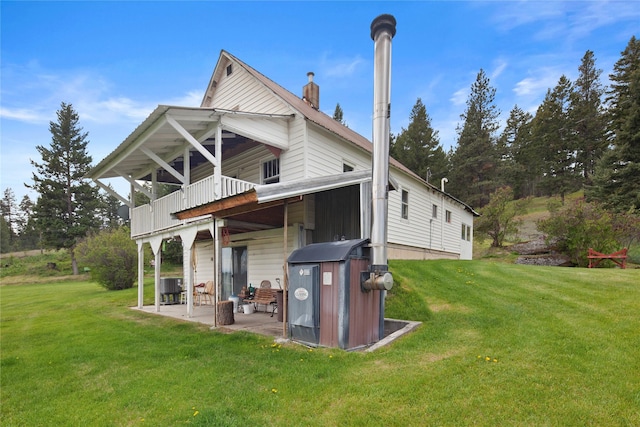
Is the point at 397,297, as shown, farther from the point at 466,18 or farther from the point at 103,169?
the point at 103,169

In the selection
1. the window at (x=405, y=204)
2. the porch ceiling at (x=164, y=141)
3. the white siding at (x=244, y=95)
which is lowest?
the window at (x=405, y=204)

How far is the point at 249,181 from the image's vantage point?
36.7 ft

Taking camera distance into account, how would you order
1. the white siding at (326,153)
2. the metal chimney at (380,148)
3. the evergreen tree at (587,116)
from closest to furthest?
the metal chimney at (380,148)
the white siding at (326,153)
the evergreen tree at (587,116)

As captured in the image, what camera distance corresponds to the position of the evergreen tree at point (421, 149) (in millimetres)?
33719

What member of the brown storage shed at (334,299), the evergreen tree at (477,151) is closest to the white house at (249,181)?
the brown storage shed at (334,299)

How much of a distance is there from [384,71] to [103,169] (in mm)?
10210

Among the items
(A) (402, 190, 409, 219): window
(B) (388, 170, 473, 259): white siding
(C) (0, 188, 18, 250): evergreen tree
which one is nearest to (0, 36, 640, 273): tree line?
(B) (388, 170, 473, 259): white siding

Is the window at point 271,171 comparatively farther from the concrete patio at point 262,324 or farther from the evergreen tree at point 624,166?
the evergreen tree at point 624,166

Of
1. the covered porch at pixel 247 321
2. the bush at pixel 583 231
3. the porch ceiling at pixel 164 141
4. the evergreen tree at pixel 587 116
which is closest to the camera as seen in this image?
the covered porch at pixel 247 321

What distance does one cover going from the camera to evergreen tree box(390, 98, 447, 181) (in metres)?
33.7

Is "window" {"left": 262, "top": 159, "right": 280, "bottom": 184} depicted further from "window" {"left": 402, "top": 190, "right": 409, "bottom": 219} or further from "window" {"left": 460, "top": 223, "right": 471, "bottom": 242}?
"window" {"left": 460, "top": 223, "right": 471, "bottom": 242}

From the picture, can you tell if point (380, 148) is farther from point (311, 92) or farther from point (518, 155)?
point (518, 155)

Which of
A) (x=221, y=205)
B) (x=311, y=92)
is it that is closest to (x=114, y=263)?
(x=311, y=92)

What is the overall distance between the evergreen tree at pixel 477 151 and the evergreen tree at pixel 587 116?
8088mm
